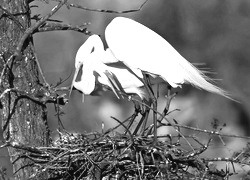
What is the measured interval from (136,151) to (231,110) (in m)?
4.40

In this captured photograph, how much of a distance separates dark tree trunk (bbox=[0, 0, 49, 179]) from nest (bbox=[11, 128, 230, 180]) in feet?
0.42

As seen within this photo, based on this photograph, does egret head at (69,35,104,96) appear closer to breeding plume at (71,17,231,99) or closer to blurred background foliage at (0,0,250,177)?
breeding plume at (71,17,231,99)

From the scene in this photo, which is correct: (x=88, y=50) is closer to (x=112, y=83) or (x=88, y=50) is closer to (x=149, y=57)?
(x=112, y=83)

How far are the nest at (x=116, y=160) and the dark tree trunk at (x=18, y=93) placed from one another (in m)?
0.13

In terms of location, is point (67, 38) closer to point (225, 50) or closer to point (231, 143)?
point (225, 50)

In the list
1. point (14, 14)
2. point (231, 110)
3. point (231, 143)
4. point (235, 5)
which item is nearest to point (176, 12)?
point (235, 5)

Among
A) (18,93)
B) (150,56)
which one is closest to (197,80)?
(150,56)

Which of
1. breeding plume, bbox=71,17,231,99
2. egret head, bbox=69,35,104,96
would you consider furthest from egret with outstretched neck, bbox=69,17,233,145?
egret head, bbox=69,35,104,96

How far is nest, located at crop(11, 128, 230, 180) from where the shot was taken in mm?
3467

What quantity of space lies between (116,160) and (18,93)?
1.74 ft

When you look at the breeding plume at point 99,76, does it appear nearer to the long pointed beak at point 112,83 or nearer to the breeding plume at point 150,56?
the long pointed beak at point 112,83

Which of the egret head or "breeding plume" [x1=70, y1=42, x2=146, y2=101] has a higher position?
the egret head

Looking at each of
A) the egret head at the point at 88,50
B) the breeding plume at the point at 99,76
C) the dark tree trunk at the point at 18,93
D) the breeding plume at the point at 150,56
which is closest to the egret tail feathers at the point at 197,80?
the breeding plume at the point at 150,56

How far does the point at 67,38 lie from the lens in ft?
28.0
